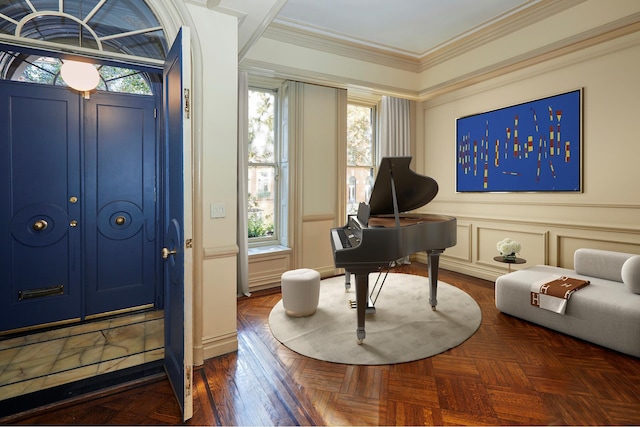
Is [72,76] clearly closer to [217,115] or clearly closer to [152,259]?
[217,115]

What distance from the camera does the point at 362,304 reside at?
277 cm

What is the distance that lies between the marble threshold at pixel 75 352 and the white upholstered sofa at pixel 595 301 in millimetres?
3264

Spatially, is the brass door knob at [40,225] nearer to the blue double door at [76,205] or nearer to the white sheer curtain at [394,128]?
the blue double door at [76,205]

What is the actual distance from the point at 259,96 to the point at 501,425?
14.1 feet

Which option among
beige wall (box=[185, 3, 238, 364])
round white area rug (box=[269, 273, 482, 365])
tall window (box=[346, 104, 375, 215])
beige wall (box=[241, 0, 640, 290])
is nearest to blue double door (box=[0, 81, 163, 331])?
beige wall (box=[185, 3, 238, 364])

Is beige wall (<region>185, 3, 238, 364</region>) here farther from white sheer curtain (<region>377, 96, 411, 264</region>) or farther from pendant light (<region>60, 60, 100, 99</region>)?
white sheer curtain (<region>377, 96, 411, 264</region>)

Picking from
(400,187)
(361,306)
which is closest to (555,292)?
(400,187)

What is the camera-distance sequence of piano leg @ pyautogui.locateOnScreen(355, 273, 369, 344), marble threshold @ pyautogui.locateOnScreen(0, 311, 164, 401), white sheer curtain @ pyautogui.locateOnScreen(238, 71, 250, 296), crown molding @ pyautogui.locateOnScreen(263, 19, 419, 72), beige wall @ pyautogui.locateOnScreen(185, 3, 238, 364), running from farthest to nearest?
crown molding @ pyautogui.locateOnScreen(263, 19, 419, 72)
white sheer curtain @ pyautogui.locateOnScreen(238, 71, 250, 296)
piano leg @ pyautogui.locateOnScreen(355, 273, 369, 344)
beige wall @ pyautogui.locateOnScreen(185, 3, 238, 364)
marble threshold @ pyautogui.locateOnScreen(0, 311, 164, 401)

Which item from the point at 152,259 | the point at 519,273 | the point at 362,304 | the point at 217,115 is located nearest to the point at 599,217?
the point at 519,273

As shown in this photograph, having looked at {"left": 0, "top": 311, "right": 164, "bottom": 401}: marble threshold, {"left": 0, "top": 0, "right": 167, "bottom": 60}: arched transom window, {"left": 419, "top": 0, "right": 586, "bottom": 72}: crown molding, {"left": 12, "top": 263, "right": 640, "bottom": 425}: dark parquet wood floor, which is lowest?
{"left": 12, "top": 263, "right": 640, "bottom": 425}: dark parquet wood floor

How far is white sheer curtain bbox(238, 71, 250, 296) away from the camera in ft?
13.3

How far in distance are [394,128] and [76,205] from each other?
4392mm

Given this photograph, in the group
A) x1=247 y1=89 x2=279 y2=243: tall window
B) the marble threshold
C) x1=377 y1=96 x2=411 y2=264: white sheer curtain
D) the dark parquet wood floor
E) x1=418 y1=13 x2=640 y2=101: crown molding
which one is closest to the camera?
the dark parquet wood floor

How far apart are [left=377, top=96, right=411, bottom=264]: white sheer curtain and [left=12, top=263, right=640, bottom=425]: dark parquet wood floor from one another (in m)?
2.86
